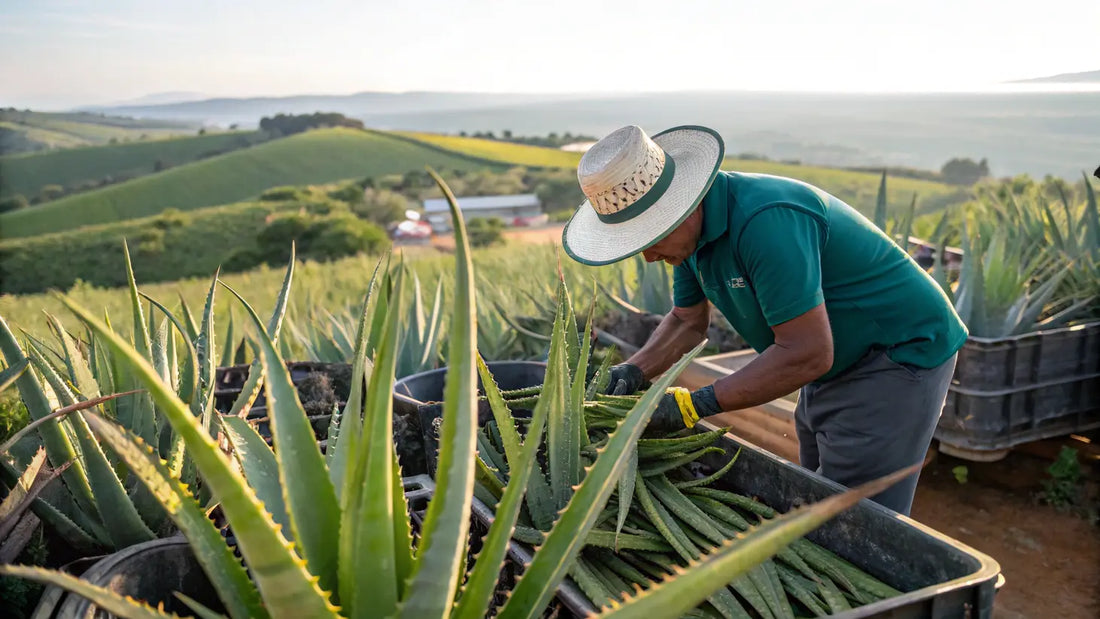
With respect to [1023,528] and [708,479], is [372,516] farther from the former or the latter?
[1023,528]

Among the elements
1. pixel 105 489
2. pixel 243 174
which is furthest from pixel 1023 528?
pixel 243 174

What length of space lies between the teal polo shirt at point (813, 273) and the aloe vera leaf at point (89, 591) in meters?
1.51

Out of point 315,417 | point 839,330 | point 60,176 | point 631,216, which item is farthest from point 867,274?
point 60,176

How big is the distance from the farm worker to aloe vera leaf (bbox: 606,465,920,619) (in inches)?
42.4

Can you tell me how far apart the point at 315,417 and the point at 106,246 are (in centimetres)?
6469

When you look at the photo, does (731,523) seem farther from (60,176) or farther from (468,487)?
(60,176)

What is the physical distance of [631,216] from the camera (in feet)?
6.98

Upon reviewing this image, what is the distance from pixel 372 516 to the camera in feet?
3.23

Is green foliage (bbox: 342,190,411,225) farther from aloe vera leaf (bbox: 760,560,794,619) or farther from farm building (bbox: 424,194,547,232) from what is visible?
aloe vera leaf (bbox: 760,560,794,619)

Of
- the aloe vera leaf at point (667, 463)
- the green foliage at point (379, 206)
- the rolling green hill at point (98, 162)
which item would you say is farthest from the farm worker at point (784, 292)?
the rolling green hill at point (98, 162)

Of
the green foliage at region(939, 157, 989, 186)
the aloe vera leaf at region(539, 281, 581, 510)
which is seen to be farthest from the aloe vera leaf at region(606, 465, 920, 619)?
the green foliage at region(939, 157, 989, 186)

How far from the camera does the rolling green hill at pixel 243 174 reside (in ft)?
223

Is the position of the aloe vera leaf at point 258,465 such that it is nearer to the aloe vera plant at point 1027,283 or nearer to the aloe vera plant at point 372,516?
the aloe vera plant at point 372,516

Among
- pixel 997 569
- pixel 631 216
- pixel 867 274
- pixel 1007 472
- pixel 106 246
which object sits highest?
pixel 631 216
